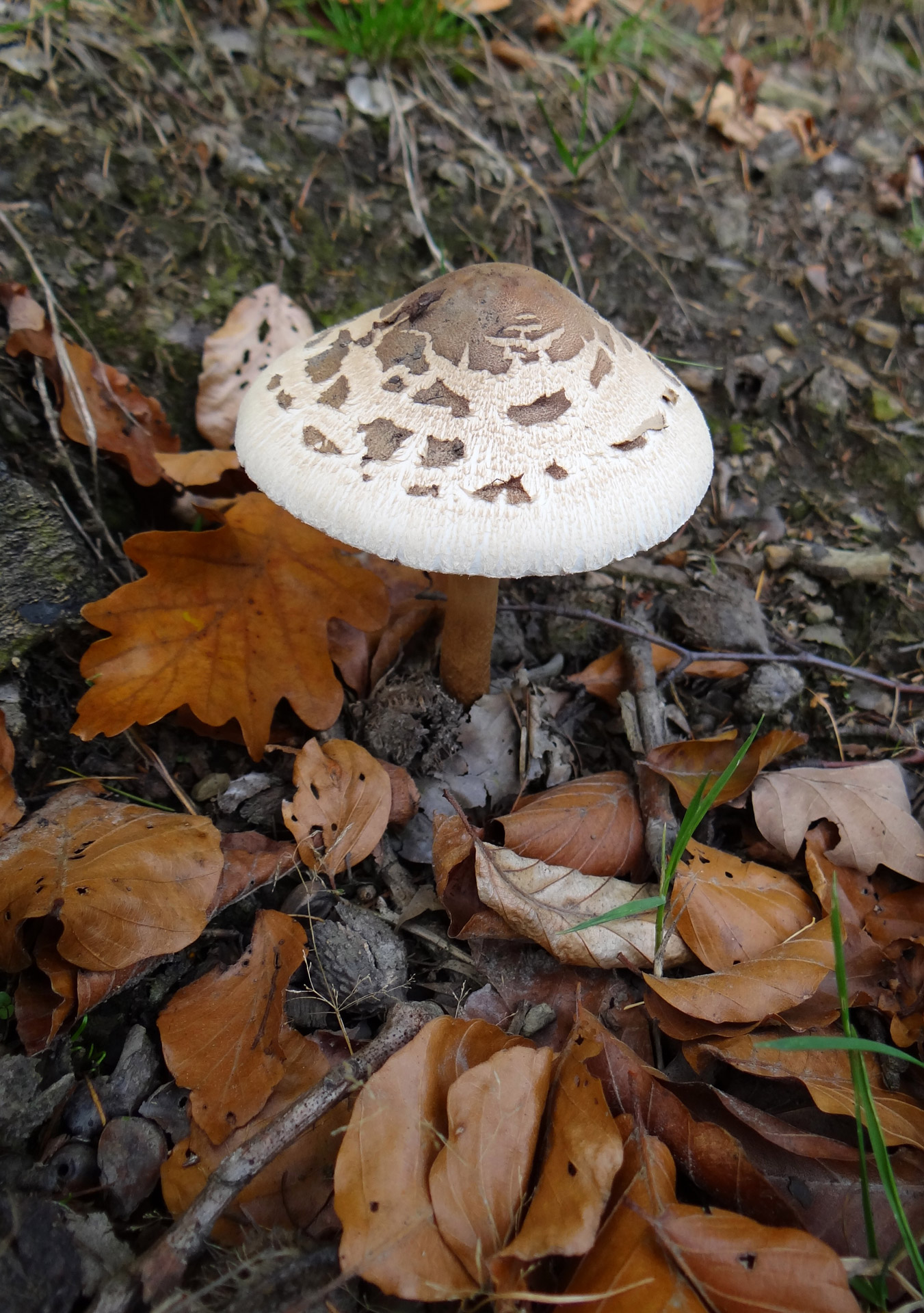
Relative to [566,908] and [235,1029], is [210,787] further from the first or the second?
[566,908]

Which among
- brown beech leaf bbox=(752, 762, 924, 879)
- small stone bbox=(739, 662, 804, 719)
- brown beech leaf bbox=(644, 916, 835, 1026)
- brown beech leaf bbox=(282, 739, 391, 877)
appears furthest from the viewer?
small stone bbox=(739, 662, 804, 719)

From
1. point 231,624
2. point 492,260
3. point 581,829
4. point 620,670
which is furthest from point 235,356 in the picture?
point 581,829

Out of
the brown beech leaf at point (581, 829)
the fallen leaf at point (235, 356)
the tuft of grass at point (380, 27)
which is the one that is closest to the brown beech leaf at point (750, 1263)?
the brown beech leaf at point (581, 829)

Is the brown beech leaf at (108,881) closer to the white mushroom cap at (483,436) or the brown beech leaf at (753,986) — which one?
the white mushroom cap at (483,436)

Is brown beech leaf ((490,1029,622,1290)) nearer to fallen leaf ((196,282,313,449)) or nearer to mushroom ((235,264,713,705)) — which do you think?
mushroom ((235,264,713,705))

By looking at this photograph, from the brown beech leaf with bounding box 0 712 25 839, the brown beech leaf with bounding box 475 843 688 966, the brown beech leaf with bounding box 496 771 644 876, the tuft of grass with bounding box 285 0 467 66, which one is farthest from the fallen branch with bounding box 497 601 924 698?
the tuft of grass with bounding box 285 0 467 66
